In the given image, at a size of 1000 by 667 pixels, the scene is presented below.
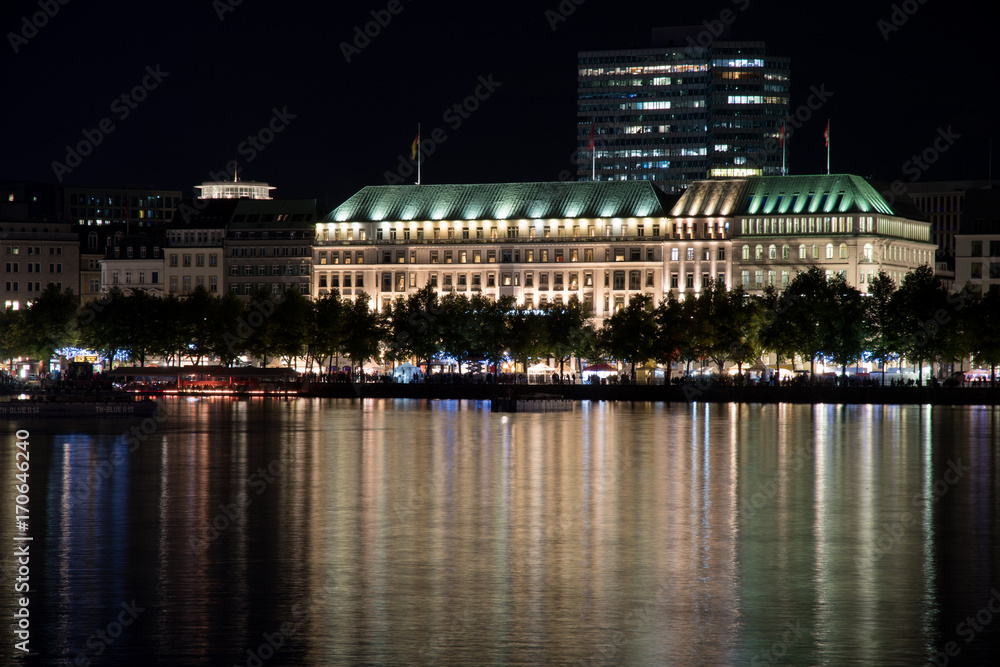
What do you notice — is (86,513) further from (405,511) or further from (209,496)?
(405,511)

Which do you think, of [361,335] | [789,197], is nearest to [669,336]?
[361,335]

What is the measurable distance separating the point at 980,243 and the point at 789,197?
2540 cm

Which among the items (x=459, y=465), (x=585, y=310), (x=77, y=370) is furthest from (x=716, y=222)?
(x=459, y=465)

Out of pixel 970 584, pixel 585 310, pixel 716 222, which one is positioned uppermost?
pixel 716 222

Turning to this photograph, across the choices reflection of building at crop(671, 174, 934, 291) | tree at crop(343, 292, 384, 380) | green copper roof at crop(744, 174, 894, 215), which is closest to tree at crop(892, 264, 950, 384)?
reflection of building at crop(671, 174, 934, 291)

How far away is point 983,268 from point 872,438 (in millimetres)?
117124

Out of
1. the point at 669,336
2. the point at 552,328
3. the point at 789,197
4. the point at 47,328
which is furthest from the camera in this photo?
the point at 789,197

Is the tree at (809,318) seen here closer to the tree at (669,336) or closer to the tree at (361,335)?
the tree at (669,336)

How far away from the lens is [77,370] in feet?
543

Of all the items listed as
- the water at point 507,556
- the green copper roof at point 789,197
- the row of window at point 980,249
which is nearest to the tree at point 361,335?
the green copper roof at point 789,197

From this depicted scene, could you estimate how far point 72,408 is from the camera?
93.3 m

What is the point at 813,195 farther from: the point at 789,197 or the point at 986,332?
the point at 986,332

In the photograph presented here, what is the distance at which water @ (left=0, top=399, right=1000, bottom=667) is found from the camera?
77.9 ft

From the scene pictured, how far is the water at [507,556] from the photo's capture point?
935 inches
